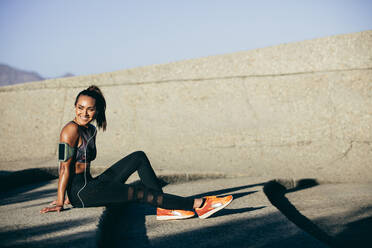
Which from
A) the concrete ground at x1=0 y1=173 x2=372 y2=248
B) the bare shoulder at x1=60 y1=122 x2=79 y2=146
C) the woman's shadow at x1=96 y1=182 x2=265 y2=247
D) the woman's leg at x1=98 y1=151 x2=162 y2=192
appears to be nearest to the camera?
the concrete ground at x1=0 y1=173 x2=372 y2=248

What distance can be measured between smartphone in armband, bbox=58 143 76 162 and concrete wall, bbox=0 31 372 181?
6.96 ft

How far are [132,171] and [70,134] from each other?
61cm

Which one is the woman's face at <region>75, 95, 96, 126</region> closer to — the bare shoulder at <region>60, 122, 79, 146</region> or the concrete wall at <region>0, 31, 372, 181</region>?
the bare shoulder at <region>60, 122, 79, 146</region>

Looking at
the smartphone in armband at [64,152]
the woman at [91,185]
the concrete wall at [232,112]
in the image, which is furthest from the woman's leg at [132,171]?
the concrete wall at [232,112]

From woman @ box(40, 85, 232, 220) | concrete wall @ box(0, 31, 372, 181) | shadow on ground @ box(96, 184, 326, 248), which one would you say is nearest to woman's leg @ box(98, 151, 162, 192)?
woman @ box(40, 85, 232, 220)

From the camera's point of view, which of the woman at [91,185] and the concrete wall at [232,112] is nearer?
the woman at [91,185]

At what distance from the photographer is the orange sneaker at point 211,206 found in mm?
2709

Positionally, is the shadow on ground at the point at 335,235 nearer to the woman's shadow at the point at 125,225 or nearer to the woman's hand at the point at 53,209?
the woman's shadow at the point at 125,225

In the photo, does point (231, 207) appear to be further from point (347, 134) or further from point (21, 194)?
point (347, 134)

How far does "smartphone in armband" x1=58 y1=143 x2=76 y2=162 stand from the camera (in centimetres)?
249

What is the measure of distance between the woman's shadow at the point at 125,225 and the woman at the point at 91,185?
179mm

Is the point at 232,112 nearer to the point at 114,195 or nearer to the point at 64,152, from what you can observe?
the point at 114,195

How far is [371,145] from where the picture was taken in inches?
205

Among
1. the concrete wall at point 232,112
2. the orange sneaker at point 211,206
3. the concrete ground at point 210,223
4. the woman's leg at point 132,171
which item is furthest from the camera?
the concrete wall at point 232,112
